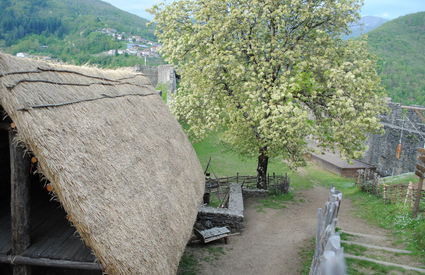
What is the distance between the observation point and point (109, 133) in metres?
6.63

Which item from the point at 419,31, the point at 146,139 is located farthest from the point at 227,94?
the point at 419,31

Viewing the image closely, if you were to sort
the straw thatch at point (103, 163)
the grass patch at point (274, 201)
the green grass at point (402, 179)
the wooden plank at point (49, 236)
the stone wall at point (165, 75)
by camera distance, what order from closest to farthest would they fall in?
the straw thatch at point (103, 163)
the wooden plank at point (49, 236)
the grass patch at point (274, 201)
the green grass at point (402, 179)
the stone wall at point (165, 75)

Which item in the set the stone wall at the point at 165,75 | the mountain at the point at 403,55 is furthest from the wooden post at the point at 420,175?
the mountain at the point at 403,55

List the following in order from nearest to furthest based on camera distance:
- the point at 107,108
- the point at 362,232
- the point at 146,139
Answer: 1. the point at 107,108
2. the point at 146,139
3. the point at 362,232

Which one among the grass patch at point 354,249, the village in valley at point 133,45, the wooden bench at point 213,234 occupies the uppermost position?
the village in valley at point 133,45

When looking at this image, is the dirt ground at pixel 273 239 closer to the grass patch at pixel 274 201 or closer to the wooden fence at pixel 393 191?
the grass patch at pixel 274 201

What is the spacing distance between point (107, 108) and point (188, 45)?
7084 mm

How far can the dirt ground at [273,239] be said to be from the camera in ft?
31.4

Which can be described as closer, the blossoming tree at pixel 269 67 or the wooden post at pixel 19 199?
the wooden post at pixel 19 199

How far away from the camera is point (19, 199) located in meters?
5.46

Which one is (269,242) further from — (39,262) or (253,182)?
(39,262)

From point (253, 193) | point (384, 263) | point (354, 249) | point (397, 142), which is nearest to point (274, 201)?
point (253, 193)

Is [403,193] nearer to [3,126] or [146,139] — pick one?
[146,139]

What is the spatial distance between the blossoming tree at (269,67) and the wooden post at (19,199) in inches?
301
